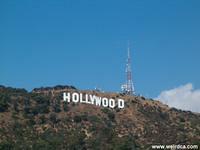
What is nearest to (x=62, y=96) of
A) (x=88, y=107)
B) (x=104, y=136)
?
(x=88, y=107)

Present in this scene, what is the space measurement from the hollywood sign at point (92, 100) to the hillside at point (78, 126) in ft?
5.42

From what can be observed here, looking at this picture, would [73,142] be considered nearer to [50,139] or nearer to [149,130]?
[50,139]

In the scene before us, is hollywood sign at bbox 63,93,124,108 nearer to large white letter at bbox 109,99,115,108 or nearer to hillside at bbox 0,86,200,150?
large white letter at bbox 109,99,115,108

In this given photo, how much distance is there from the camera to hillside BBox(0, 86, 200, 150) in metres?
138

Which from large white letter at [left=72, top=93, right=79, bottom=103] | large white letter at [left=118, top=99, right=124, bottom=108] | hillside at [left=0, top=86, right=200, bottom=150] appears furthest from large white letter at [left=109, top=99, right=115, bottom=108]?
large white letter at [left=72, top=93, right=79, bottom=103]

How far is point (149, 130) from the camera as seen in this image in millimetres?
174625

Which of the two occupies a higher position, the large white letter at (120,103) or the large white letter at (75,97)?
the large white letter at (75,97)

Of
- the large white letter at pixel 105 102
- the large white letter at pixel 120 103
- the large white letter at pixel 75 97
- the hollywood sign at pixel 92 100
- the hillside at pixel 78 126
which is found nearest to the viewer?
the hillside at pixel 78 126

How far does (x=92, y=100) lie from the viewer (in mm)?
194250

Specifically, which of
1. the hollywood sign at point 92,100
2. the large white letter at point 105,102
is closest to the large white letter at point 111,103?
the hollywood sign at point 92,100

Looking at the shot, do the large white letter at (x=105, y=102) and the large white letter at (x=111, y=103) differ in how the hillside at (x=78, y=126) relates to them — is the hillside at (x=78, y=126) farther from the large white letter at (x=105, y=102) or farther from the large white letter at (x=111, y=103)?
the large white letter at (x=105, y=102)

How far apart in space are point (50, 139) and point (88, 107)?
5063 cm

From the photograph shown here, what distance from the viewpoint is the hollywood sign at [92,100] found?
193000 mm

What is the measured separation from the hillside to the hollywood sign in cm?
165
